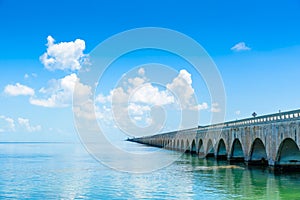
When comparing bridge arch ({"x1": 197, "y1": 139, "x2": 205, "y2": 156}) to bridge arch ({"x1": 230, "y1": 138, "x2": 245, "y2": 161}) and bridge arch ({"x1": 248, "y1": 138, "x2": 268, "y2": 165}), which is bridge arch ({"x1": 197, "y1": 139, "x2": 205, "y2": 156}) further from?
bridge arch ({"x1": 248, "y1": 138, "x2": 268, "y2": 165})

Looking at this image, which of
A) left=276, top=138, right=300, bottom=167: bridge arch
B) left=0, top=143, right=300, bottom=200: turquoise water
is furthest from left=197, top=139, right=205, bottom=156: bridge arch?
left=276, top=138, right=300, bottom=167: bridge arch

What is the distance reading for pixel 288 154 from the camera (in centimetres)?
2922

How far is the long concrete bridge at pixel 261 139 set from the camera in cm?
2755

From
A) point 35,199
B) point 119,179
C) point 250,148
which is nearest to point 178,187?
point 119,179

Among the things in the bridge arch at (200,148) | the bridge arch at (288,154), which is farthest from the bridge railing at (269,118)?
the bridge arch at (200,148)

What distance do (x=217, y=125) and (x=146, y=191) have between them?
27450 millimetres

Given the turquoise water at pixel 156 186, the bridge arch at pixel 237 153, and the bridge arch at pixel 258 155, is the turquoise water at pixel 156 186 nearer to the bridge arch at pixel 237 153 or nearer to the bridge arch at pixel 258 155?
the bridge arch at pixel 258 155

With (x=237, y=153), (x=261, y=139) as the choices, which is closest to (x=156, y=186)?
(x=261, y=139)

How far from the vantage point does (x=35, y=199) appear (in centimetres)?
2023

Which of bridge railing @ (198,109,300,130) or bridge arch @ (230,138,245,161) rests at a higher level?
bridge railing @ (198,109,300,130)

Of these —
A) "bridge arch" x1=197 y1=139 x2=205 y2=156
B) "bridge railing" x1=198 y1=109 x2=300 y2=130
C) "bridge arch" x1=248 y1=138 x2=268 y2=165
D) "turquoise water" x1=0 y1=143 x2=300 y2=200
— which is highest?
"bridge railing" x1=198 y1=109 x2=300 y2=130

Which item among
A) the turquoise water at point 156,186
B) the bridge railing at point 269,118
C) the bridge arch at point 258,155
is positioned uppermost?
the bridge railing at point 269,118

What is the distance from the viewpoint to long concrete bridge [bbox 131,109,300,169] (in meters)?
27.5

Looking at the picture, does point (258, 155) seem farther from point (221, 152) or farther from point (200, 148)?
point (200, 148)
